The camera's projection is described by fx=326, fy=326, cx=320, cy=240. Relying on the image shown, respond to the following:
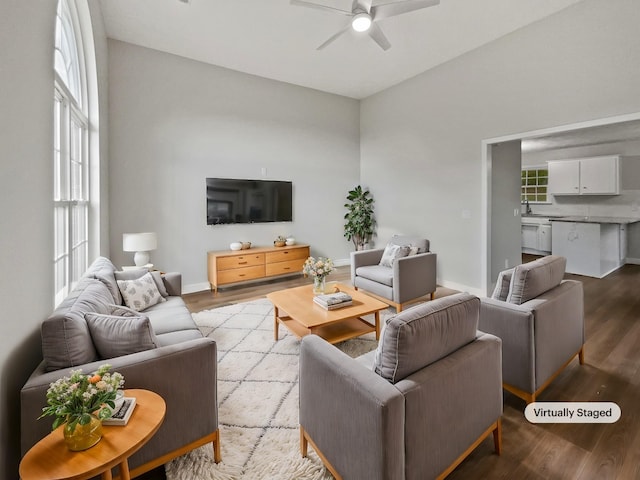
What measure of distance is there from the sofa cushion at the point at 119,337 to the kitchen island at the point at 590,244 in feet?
22.3

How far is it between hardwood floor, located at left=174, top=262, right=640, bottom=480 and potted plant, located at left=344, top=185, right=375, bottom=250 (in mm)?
3658

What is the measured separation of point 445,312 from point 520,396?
1214 millimetres

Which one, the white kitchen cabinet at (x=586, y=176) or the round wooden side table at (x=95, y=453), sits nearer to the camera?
the round wooden side table at (x=95, y=453)

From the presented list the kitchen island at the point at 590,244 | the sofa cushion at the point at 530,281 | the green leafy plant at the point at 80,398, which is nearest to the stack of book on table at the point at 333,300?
the sofa cushion at the point at 530,281

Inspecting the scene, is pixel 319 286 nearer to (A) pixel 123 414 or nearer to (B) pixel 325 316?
(B) pixel 325 316

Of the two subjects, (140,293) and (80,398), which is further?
(140,293)

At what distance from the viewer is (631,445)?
71.5 inches

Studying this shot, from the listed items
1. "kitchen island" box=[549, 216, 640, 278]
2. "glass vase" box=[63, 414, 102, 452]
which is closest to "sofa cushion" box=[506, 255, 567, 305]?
"glass vase" box=[63, 414, 102, 452]

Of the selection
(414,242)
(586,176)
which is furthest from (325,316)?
(586,176)

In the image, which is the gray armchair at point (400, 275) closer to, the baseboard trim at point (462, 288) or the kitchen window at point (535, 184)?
the baseboard trim at point (462, 288)

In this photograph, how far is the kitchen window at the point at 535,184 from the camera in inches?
327

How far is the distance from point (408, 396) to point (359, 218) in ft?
17.1

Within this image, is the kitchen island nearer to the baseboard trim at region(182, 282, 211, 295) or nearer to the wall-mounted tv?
the wall-mounted tv

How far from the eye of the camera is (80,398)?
112 cm
